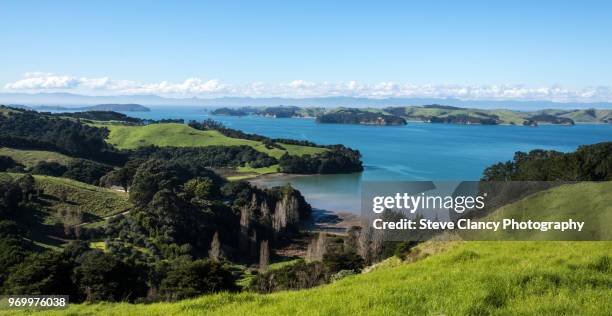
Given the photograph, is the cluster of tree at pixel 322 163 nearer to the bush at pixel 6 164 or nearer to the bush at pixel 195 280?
the bush at pixel 6 164

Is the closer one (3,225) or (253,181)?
(3,225)

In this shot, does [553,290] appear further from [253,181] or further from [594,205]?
[253,181]

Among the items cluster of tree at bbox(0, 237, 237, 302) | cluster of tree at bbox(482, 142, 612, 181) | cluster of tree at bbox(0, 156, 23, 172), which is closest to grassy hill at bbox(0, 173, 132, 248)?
cluster of tree at bbox(0, 156, 23, 172)

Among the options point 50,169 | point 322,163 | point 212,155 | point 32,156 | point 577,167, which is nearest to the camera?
point 577,167

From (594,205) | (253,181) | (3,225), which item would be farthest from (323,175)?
(594,205)

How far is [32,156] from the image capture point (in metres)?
103

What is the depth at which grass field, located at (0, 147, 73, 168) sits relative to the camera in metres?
100

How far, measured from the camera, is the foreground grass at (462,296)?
676 cm

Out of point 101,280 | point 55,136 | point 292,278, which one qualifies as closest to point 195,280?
point 101,280

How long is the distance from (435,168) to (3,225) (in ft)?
322

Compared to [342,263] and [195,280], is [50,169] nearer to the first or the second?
[342,263]

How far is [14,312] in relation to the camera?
10.2 m

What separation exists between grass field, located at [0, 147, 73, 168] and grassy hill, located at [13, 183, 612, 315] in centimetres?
10168

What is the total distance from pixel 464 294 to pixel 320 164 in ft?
406
